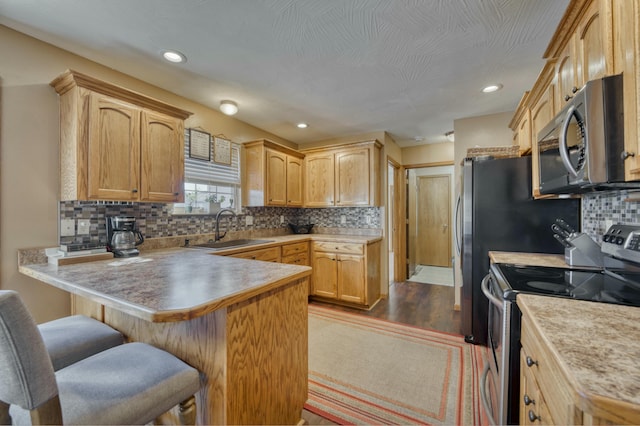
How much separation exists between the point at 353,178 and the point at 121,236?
273 cm

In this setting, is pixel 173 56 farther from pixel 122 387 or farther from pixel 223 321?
pixel 122 387

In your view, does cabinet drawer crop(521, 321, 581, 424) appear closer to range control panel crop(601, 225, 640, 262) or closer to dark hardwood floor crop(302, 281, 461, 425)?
range control panel crop(601, 225, 640, 262)

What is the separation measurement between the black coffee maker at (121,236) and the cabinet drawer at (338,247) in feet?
6.91

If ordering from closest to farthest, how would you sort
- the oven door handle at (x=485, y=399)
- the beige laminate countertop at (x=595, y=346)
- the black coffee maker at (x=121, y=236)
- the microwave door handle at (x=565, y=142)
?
1. the beige laminate countertop at (x=595, y=346)
2. the microwave door handle at (x=565, y=142)
3. the oven door handle at (x=485, y=399)
4. the black coffee maker at (x=121, y=236)

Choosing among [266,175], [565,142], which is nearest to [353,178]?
[266,175]

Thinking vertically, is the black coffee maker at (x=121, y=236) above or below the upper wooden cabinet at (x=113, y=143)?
below

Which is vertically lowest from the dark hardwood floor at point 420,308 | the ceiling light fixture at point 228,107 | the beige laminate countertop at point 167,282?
the dark hardwood floor at point 420,308

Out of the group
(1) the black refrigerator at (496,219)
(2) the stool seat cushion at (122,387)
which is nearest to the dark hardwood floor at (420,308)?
(1) the black refrigerator at (496,219)

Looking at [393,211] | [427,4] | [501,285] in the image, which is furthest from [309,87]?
[393,211]

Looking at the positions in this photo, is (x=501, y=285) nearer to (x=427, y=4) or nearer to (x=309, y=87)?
(x=427, y=4)

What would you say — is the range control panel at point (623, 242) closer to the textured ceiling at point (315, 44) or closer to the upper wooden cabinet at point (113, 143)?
the textured ceiling at point (315, 44)

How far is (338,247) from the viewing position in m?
→ 3.44

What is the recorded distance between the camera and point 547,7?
1507 mm

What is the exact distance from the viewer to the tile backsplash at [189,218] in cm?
204
